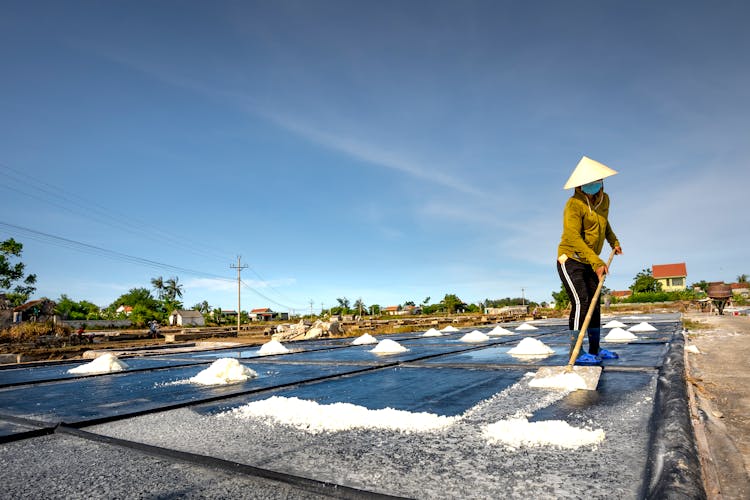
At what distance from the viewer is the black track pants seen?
364cm

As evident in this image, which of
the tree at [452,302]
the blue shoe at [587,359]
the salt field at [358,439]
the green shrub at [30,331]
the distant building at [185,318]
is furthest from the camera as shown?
the tree at [452,302]

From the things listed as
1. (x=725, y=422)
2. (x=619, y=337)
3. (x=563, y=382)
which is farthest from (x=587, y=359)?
(x=619, y=337)

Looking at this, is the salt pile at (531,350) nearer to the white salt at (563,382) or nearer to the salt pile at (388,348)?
the salt pile at (388,348)

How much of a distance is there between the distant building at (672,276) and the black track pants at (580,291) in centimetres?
9050

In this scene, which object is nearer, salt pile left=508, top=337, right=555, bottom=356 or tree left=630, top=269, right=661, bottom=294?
salt pile left=508, top=337, right=555, bottom=356

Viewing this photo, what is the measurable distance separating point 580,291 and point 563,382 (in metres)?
1.25

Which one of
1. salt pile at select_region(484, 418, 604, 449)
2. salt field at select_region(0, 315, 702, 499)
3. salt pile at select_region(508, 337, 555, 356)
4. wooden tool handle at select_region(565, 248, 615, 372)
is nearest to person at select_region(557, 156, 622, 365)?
wooden tool handle at select_region(565, 248, 615, 372)

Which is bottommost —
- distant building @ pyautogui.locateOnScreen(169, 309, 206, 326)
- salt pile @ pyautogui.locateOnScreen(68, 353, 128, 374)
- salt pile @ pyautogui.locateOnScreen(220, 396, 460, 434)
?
distant building @ pyautogui.locateOnScreen(169, 309, 206, 326)

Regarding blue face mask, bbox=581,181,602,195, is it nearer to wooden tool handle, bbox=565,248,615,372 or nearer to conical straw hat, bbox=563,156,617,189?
conical straw hat, bbox=563,156,617,189

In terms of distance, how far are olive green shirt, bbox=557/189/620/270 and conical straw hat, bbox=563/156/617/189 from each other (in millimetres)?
114

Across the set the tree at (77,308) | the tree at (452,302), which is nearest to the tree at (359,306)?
the tree at (452,302)

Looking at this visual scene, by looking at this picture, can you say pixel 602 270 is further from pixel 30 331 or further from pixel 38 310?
pixel 38 310

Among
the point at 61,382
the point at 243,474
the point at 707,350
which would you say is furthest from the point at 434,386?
the point at 707,350

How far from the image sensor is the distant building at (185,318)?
78500mm
